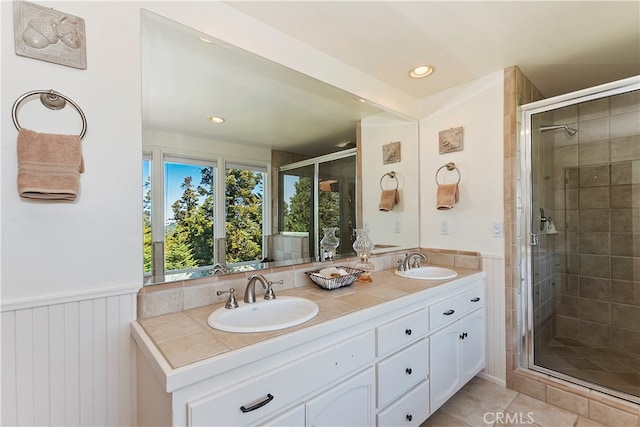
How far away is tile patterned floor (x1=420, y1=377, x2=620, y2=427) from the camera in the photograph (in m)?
1.73

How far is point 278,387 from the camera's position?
3.36ft

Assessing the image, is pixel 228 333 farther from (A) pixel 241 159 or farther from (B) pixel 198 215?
(A) pixel 241 159

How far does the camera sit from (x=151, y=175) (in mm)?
1308

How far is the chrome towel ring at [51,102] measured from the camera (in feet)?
3.19

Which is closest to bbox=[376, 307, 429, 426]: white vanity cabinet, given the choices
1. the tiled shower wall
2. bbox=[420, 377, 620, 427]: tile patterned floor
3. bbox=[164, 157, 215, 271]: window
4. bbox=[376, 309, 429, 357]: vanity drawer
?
bbox=[376, 309, 429, 357]: vanity drawer

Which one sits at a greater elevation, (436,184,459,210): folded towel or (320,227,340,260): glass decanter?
(436,184,459,210): folded towel

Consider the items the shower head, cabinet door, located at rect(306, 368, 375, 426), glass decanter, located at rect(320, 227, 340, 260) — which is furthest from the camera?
the shower head

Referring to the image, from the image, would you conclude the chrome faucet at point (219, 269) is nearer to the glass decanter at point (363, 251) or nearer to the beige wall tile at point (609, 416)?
the glass decanter at point (363, 251)

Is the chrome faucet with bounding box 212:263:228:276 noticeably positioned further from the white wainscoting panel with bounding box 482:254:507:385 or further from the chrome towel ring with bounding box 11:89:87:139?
the white wainscoting panel with bounding box 482:254:507:385

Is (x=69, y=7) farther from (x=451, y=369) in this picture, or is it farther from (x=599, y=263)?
(x=599, y=263)

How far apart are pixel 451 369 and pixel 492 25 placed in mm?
2054

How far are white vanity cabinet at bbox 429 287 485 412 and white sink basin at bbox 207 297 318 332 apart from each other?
0.81m

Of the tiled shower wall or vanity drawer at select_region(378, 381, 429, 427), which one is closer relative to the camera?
vanity drawer at select_region(378, 381, 429, 427)

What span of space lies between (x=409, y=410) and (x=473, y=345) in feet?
2.59
